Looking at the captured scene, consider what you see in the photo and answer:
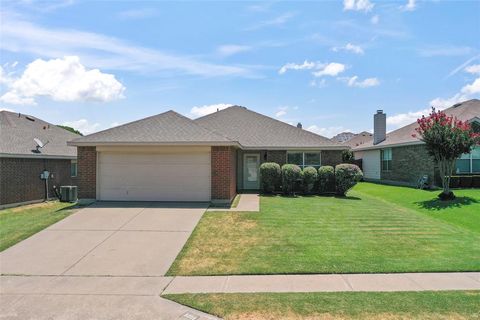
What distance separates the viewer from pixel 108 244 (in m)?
9.37

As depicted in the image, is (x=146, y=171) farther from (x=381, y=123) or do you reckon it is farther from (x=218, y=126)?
(x=381, y=123)

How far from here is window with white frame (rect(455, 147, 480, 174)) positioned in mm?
20844

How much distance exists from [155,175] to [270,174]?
5903 millimetres

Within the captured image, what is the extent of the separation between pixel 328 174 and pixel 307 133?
11.4ft

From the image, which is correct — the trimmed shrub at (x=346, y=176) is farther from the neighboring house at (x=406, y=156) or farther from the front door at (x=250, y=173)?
the front door at (x=250, y=173)

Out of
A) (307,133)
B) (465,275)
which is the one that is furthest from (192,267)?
(307,133)

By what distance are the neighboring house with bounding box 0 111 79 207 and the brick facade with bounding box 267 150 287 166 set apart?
1125cm

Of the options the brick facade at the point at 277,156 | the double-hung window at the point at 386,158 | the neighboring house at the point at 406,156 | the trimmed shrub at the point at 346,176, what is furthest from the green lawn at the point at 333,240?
the double-hung window at the point at 386,158

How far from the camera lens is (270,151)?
19609 millimetres

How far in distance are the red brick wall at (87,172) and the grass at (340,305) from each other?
10.1 metres

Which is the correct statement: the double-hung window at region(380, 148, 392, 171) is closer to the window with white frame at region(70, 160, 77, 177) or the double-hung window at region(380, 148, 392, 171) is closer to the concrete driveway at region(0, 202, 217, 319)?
the concrete driveway at region(0, 202, 217, 319)

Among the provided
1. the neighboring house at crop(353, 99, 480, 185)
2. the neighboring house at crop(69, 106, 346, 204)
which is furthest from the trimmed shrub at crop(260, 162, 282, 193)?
the neighboring house at crop(353, 99, 480, 185)

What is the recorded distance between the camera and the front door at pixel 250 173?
787 inches

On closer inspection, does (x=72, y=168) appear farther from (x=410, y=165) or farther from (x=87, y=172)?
(x=410, y=165)
